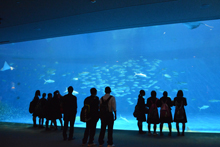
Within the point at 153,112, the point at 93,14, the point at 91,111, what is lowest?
the point at 153,112

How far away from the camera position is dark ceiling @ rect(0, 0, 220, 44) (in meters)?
4.43

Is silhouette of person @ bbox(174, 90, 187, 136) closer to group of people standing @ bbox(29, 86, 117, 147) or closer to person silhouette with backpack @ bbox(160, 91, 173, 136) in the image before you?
person silhouette with backpack @ bbox(160, 91, 173, 136)

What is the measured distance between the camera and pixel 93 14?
5.18 m

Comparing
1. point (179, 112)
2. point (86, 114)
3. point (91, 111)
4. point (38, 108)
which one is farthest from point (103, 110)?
point (38, 108)

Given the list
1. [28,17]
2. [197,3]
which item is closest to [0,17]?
[28,17]

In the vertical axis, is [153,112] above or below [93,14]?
below

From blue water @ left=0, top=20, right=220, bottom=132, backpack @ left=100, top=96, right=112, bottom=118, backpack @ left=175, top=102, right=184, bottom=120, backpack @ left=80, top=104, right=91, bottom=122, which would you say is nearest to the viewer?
backpack @ left=100, top=96, right=112, bottom=118

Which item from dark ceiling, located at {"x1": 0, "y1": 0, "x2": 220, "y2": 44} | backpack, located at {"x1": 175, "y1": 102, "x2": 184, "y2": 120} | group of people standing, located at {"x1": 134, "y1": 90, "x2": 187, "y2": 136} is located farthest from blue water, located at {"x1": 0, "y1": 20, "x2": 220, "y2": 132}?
backpack, located at {"x1": 175, "y1": 102, "x2": 184, "y2": 120}

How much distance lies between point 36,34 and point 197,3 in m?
6.47

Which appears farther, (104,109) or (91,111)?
(91,111)

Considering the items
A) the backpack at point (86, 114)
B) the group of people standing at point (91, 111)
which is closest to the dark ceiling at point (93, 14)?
the group of people standing at point (91, 111)

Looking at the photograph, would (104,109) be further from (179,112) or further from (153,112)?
(179,112)

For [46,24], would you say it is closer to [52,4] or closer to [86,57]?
[52,4]

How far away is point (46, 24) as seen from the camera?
6.03m
